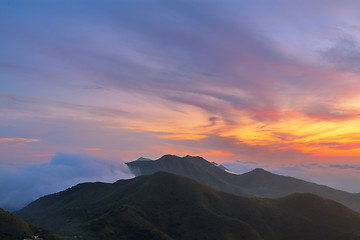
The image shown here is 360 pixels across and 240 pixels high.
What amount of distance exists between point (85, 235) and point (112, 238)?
1773cm

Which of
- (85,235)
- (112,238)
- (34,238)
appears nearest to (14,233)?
(34,238)

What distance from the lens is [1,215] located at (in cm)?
15700

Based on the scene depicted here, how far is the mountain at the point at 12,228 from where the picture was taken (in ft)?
486

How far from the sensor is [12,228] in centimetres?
15112

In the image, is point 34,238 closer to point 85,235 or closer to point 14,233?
point 14,233

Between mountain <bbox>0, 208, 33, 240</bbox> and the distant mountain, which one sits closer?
the distant mountain

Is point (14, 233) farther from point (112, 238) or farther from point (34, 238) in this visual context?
point (112, 238)

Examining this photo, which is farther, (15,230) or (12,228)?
(12,228)

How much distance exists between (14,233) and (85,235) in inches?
1915

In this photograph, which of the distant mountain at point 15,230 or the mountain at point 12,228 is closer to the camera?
the distant mountain at point 15,230

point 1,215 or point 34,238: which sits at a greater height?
point 1,215

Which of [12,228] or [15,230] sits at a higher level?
[12,228]

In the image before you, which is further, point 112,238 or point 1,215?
point 112,238

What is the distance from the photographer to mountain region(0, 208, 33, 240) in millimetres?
148000
